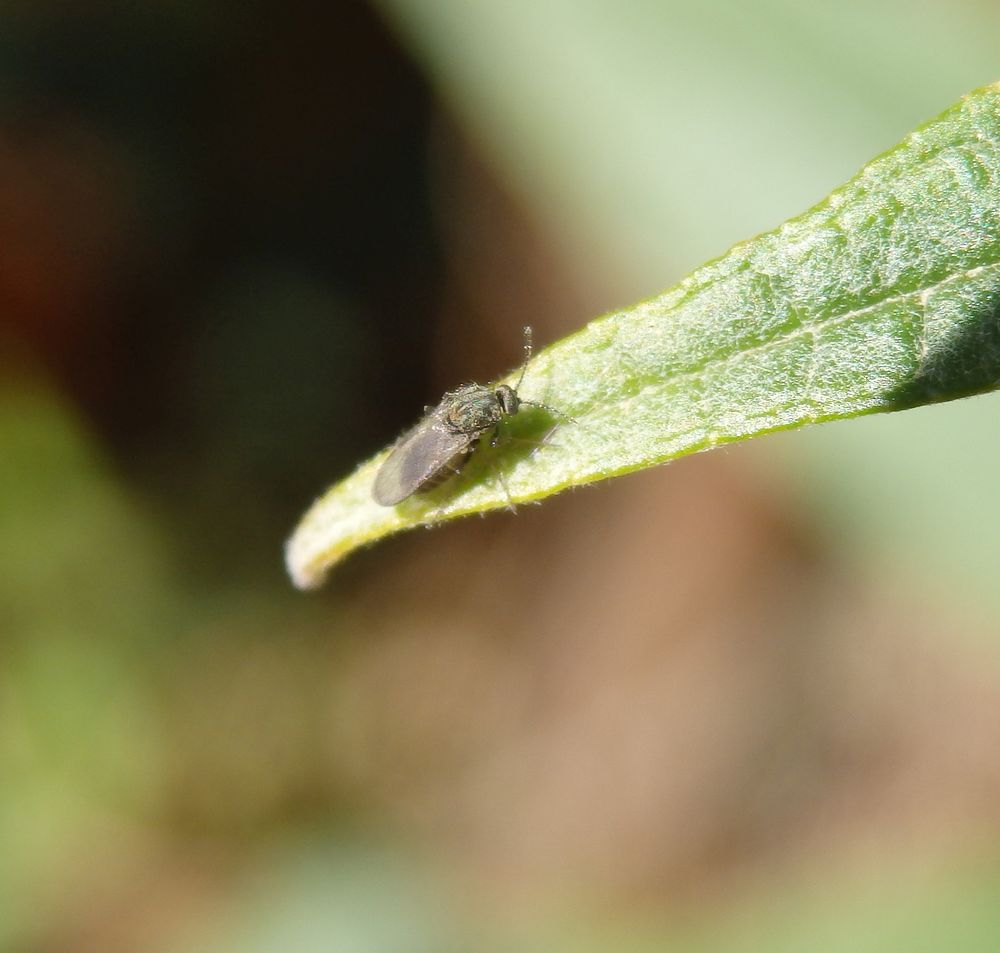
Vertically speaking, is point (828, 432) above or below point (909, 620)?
above

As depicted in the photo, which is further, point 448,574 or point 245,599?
point 448,574

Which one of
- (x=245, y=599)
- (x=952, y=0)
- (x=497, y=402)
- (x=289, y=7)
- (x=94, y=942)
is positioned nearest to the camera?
(x=497, y=402)

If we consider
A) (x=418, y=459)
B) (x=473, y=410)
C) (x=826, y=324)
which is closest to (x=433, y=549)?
(x=473, y=410)

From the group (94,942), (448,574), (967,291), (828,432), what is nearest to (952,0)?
(828,432)

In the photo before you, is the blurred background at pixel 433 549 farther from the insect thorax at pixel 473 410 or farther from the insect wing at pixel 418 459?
the insect wing at pixel 418 459

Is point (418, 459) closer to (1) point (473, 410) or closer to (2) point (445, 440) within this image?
(2) point (445, 440)

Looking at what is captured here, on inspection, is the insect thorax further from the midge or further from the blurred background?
the blurred background

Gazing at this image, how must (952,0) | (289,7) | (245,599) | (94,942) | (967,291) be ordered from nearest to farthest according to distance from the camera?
(967,291) < (952,0) < (94,942) < (245,599) < (289,7)

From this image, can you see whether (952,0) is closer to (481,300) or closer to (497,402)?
Answer: (497,402)
